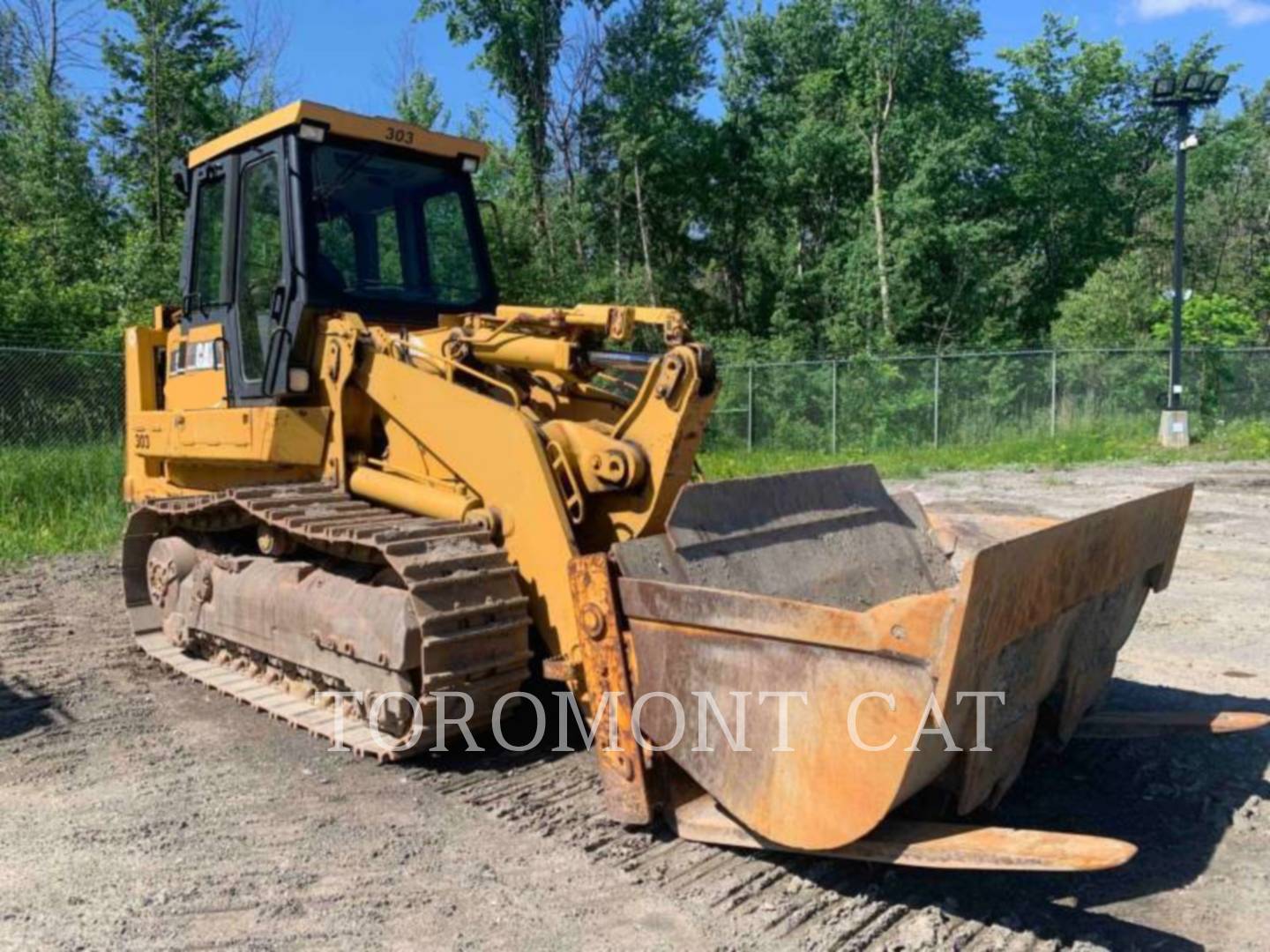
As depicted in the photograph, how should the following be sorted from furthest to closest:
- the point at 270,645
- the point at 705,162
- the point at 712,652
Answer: the point at 705,162 → the point at 270,645 → the point at 712,652

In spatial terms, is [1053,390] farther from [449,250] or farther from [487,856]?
[487,856]

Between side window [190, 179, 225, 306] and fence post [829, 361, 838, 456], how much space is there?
1645 cm

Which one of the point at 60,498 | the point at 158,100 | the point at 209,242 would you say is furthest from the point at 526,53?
the point at 209,242

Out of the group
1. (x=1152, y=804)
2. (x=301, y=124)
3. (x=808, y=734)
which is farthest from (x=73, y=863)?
(x=1152, y=804)

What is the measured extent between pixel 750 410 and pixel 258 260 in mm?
16639

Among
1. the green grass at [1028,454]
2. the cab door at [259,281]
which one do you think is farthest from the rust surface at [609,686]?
the green grass at [1028,454]

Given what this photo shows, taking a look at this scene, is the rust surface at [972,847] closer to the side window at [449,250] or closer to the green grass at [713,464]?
the side window at [449,250]

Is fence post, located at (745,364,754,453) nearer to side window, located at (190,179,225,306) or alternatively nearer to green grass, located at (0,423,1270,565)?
green grass, located at (0,423,1270,565)

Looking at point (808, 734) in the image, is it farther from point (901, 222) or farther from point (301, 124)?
point (901, 222)

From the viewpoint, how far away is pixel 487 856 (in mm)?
3662

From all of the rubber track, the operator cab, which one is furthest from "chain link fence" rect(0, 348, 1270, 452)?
the rubber track

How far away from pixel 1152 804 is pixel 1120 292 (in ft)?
81.5

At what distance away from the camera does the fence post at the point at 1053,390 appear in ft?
70.2

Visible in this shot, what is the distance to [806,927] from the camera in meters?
3.13
